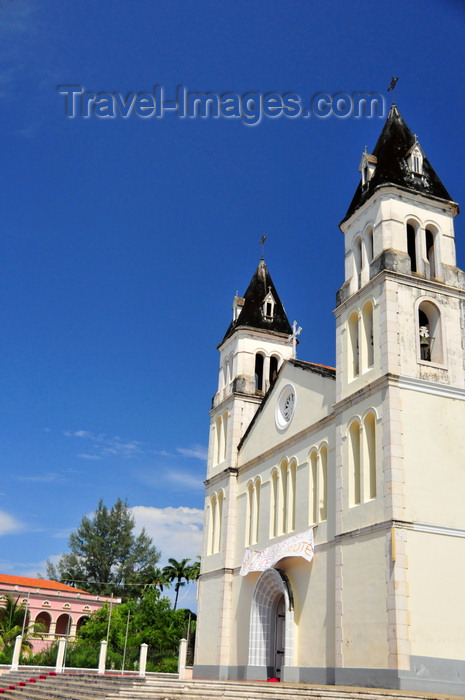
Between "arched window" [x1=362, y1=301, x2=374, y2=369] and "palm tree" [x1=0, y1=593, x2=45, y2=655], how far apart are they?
111ft

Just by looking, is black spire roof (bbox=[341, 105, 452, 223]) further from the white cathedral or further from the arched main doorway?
the arched main doorway

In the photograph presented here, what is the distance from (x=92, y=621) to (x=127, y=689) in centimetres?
4066

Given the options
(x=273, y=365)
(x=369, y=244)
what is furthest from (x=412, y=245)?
(x=273, y=365)

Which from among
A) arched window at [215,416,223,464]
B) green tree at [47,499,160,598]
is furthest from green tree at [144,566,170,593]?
arched window at [215,416,223,464]

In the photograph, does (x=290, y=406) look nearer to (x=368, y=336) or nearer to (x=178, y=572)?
(x=368, y=336)

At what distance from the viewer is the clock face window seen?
28553mm

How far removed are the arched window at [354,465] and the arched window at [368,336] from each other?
2065 mm

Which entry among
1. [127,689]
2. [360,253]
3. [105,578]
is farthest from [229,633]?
[105,578]

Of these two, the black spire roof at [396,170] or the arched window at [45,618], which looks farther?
the arched window at [45,618]

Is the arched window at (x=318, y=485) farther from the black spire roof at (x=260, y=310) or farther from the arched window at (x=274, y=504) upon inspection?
the black spire roof at (x=260, y=310)

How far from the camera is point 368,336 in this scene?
23.4 m

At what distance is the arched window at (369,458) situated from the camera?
21.1 metres

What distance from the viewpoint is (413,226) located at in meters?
24.5

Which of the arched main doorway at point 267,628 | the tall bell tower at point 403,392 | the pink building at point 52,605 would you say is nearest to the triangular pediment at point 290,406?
the tall bell tower at point 403,392
